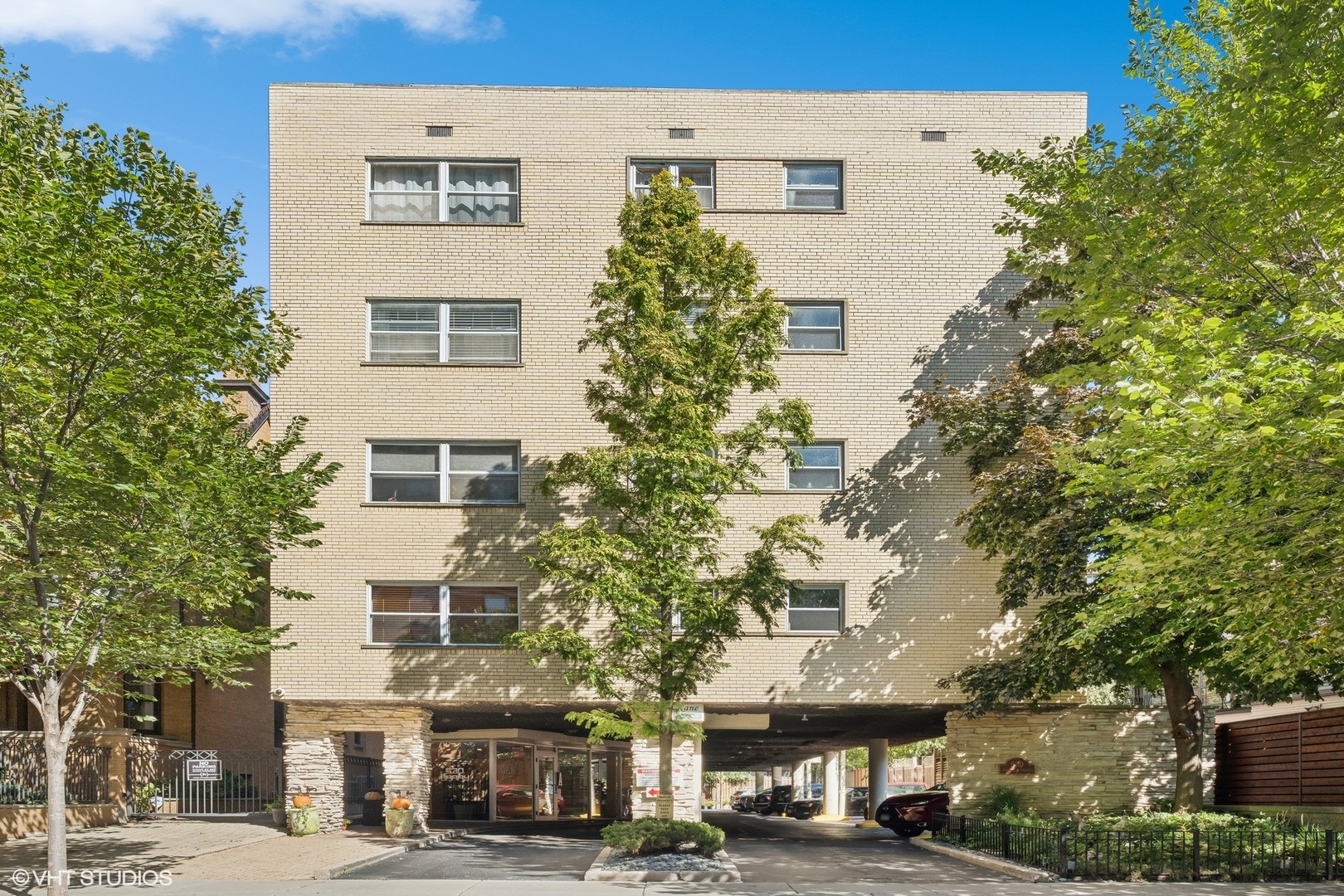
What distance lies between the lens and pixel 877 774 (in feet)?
140

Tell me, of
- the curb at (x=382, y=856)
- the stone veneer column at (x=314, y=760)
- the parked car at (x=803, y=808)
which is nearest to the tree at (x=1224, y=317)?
the curb at (x=382, y=856)

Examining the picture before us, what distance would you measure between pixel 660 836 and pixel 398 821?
6.96 meters

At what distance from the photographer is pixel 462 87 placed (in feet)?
88.7

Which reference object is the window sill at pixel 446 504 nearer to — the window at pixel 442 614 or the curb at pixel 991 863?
the window at pixel 442 614

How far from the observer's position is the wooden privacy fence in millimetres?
22547

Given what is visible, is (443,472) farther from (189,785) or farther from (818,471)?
(189,785)

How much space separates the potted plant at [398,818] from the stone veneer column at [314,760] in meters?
1.65

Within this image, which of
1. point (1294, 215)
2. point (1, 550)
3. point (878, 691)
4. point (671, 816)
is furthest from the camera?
point (878, 691)

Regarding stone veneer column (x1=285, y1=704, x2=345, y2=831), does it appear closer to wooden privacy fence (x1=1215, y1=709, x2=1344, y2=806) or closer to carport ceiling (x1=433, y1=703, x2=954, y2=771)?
carport ceiling (x1=433, y1=703, x2=954, y2=771)

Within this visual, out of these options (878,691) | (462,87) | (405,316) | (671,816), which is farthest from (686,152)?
(671,816)

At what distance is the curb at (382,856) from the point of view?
1889cm

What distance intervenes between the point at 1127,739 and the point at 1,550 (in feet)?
68.3

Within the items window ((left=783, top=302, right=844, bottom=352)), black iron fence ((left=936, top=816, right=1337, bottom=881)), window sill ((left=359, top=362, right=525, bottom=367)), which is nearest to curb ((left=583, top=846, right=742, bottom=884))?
black iron fence ((left=936, top=816, right=1337, bottom=881))

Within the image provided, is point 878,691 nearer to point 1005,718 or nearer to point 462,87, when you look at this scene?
point 1005,718
